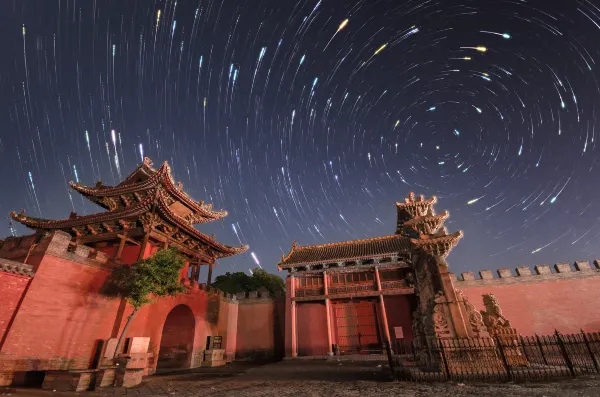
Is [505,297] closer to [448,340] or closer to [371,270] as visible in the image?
[371,270]

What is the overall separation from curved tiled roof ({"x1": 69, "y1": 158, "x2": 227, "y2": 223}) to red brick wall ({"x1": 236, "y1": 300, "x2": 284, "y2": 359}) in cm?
895

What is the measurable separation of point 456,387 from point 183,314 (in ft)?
54.1

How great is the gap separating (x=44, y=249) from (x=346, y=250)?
20183 millimetres

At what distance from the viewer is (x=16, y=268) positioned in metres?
9.66

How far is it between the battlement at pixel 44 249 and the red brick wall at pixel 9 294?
79cm

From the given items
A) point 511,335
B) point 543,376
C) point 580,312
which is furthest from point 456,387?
point 580,312

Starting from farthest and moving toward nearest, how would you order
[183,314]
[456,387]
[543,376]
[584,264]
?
[584,264]
[183,314]
[543,376]
[456,387]

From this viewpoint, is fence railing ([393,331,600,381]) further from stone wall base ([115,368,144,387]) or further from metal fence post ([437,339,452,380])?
stone wall base ([115,368,144,387])

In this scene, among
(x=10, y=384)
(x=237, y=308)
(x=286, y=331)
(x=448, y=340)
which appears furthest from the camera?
(x=237, y=308)

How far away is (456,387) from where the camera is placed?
21.6 ft

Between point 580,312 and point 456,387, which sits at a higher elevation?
point 580,312

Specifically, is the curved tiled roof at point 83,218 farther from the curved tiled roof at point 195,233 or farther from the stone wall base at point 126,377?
the stone wall base at point 126,377

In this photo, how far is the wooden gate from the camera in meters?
21.1

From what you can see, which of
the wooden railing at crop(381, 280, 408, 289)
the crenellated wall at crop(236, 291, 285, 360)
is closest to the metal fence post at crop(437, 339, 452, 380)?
the wooden railing at crop(381, 280, 408, 289)
